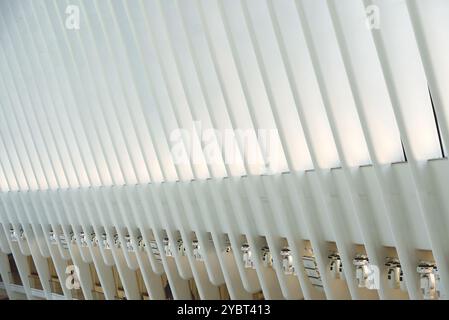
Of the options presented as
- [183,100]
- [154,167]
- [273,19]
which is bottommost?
[154,167]

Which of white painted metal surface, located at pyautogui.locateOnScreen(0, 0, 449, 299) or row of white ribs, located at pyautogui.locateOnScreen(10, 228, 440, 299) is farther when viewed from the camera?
row of white ribs, located at pyautogui.locateOnScreen(10, 228, 440, 299)

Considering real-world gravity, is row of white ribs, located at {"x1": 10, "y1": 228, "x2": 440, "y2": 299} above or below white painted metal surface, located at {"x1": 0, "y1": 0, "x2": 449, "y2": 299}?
below

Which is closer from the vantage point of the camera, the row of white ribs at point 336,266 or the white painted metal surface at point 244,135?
the white painted metal surface at point 244,135

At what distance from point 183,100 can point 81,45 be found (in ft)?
6.85

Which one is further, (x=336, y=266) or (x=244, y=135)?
(x=244, y=135)

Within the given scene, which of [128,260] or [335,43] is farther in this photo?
[128,260]

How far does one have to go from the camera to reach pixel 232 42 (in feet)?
22.9

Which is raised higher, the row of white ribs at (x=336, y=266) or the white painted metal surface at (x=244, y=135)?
the white painted metal surface at (x=244, y=135)

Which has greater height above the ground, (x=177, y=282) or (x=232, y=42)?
(x=232, y=42)

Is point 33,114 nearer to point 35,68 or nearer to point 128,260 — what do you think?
point 35,68

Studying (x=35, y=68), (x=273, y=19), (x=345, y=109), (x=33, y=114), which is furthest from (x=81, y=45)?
(x=345, y=109)

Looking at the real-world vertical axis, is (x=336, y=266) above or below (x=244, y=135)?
below

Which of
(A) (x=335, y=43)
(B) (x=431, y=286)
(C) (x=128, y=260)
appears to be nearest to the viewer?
(B) (x=431, y=286)
